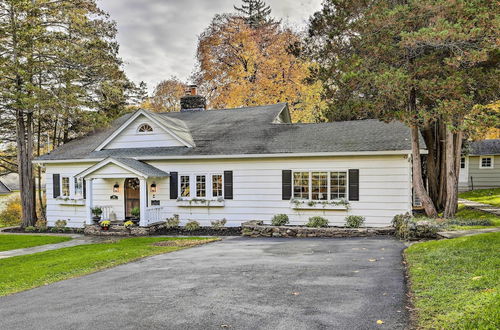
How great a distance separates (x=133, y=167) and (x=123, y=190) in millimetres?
2383

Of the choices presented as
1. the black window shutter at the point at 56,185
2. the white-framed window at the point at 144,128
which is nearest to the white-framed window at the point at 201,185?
the white-framed window at the point at 144,128

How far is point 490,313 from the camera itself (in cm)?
364

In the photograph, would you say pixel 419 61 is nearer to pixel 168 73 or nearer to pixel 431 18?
pixel 431 18

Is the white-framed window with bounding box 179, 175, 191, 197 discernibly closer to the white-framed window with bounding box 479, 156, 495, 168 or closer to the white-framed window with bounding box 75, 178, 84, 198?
the white-framed window with bounding box 75, 178, 84, 198

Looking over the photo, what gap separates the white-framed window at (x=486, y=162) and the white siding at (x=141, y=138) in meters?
21.5

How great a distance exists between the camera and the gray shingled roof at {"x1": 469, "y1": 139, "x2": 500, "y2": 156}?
24734mm

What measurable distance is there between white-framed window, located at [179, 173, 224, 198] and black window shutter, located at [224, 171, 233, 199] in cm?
20

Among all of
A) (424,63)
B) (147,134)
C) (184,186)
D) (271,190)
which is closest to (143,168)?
(184,186)

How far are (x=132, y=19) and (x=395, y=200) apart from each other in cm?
1671

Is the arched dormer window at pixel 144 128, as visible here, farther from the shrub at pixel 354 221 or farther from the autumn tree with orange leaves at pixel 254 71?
the autumn tree with orange leaves at pixel 254 71

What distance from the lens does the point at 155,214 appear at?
1516 centimetres

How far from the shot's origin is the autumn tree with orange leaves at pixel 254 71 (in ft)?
86.5

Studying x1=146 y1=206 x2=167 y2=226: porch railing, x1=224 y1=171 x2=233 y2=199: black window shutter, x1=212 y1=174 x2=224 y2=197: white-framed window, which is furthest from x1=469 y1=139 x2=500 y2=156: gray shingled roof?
x1=146 y1=206 x2=167 y2=226: porch railing

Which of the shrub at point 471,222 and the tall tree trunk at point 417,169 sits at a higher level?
the tall tree trunk at point 417,169
